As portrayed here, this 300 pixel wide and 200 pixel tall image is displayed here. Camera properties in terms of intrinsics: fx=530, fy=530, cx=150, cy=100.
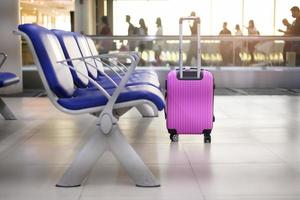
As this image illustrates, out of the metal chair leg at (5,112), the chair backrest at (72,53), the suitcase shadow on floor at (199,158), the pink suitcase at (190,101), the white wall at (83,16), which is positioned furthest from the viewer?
the white wall at (83,16)

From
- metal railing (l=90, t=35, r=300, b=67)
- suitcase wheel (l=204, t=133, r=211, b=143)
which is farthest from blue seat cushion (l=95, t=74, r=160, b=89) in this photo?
metal railing (l=90, t=35, r=300, b=67)

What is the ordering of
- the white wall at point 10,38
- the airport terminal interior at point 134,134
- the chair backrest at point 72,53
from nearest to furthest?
the airport terminal interior at point 134,134, the chair backrest at point 72,53, the white wall at point 10,38

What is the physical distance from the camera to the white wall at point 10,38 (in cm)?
924

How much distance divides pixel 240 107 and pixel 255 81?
3.75 meters

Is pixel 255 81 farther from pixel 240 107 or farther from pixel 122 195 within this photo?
pixel 122 195

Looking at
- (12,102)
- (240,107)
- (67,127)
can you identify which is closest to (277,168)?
(67,127)

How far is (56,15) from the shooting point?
23.2 meters

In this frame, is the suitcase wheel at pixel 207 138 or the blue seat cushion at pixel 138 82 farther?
the suitcase wheel at pixel 207 138

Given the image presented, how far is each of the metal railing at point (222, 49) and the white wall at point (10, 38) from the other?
7.37 ft

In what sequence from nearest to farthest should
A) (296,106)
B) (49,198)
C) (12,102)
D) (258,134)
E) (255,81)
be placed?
(49,198)
(258,134)
(296,106)
(12,102)
(255,81)

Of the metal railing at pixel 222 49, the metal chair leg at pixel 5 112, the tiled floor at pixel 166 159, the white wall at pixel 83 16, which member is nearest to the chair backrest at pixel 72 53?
the tiled floor at pixel 166 159

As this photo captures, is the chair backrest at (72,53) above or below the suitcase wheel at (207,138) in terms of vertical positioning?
above

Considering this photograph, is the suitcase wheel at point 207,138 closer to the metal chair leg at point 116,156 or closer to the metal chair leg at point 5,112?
the metal chair leg at point 116,156

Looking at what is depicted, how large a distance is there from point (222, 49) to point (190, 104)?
6.70m
